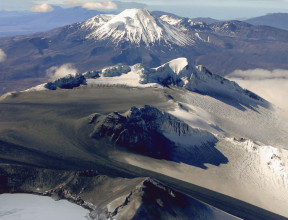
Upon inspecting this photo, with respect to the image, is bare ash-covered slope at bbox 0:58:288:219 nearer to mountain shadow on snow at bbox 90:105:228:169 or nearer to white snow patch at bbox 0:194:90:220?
mountain shadow on snow at bbox 90:105:228:169

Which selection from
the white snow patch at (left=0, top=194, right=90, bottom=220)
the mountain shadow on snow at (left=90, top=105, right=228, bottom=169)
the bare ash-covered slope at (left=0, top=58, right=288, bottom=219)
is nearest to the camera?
A: the white snow patch at (left=0, top=194, right=90, bottom=220)

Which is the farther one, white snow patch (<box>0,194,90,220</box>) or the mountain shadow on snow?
the mountain shadow on snow

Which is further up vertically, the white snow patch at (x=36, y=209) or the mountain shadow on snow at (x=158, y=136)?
the white snow patch at (x=36, y=209)

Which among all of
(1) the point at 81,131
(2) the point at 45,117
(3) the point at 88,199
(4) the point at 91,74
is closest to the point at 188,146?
(1) the point at 81,131

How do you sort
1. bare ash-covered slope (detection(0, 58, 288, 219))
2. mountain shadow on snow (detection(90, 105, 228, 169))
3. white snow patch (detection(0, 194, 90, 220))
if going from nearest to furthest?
white snow patch (detection(0, 194, 90, 220)) < bare ash-covered slope (detection(0, 58, 288, 219)) < mountain shadow on snow (detection(90, 105, 228, 169))

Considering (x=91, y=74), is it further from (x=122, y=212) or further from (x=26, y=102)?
(x=122, y=212)

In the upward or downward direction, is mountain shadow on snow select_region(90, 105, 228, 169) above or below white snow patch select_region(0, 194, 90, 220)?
below

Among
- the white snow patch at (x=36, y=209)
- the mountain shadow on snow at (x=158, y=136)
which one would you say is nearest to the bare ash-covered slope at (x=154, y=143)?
the mountain shadow on snow at (x=158, y=136)

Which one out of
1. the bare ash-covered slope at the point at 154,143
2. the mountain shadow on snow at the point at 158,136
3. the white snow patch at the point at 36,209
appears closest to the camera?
the white snow patch at the point at 36,209

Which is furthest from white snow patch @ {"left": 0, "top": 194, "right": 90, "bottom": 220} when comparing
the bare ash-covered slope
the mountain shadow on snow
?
the mountain shadow on snow

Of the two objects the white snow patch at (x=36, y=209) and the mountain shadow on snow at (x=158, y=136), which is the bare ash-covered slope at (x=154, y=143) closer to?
the mountain shadow on snow at (x=158, y=136)
